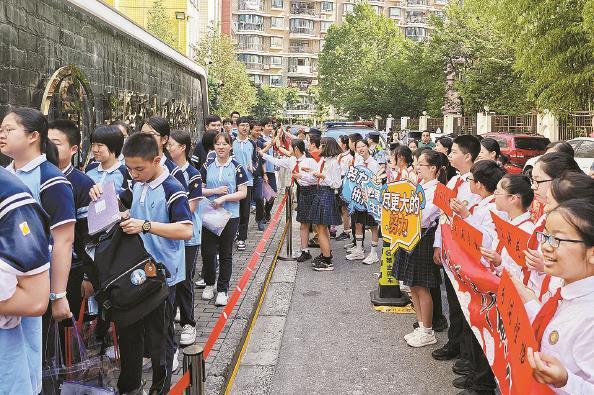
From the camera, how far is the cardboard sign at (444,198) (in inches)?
193

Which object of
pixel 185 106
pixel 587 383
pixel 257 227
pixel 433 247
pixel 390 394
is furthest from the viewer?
pixel 185 106

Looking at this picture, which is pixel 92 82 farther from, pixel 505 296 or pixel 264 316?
pixel 505 296

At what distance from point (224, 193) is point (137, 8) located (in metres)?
27.7

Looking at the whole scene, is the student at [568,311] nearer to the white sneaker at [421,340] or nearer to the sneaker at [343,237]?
the white sneaker at [421,340]

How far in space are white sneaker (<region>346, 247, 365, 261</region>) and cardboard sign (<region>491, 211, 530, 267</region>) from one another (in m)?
5.06

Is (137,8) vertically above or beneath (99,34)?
above

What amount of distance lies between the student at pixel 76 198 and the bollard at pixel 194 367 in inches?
64.0

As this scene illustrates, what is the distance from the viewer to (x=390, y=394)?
4.58 m

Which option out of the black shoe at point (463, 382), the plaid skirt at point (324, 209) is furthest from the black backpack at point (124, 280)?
the plaid skirt at point (324, 209)

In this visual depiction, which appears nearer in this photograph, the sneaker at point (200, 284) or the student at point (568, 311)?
the student at point (568, 311)

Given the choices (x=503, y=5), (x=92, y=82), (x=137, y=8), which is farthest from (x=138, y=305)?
(x=137, y=8)

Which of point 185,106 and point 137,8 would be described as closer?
point 185,106

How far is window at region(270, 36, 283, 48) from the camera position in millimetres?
82938

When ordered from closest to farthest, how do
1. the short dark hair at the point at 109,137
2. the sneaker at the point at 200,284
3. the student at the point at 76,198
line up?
the student at the point at 76,198 → the short dark hair at the point at 109,137 → the sneaker at the point at 200,284
